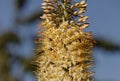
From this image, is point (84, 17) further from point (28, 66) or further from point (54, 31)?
point (28, 66)

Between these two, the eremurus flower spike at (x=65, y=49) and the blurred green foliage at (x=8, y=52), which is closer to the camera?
the eremurus flower spike at (x=65, y=49)

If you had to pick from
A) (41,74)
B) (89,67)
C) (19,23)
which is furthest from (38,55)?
(19,23)

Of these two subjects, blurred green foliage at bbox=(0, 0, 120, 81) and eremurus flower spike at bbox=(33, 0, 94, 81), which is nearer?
eremurus flower spike at bbox=(33, 0, 94, 81)

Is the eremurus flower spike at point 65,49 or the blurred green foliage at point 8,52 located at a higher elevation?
the eremurus flower spike at point 65,49

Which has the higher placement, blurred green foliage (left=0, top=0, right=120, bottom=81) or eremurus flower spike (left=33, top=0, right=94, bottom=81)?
eremurus flower spike (left=33, top=0, right=94, bottom=81)

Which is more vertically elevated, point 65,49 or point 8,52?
point 65,49

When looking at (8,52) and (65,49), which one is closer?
(65,49)

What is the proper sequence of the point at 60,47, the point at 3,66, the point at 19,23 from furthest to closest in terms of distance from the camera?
the point at 19,23 < the point at 3,66 < the point at 60,47

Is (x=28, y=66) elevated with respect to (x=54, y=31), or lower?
lower
